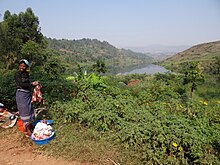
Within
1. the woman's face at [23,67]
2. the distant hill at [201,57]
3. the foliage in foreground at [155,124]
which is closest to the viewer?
the foliage in foreground at [155,124]

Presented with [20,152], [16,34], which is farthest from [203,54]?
[20,152]

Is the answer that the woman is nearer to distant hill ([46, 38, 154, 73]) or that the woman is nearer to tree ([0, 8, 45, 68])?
tree ([0, 8, 45, 68])

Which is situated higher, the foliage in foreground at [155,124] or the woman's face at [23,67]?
the woman's face at [23,67]

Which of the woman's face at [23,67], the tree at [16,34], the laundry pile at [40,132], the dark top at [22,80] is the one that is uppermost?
the tree at [16,34]

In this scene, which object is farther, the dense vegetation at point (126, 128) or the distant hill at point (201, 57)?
the distant hill at point (201, 57)

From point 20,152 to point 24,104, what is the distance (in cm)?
85

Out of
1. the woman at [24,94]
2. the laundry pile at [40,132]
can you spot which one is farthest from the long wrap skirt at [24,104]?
the laundry pile at [40,132]

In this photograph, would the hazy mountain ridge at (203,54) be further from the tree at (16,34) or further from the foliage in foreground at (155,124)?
the foliage in foreground at (155,124)

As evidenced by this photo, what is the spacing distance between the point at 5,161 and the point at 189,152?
297cm

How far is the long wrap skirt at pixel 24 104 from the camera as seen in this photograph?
357cm

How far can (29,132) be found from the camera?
374 cm

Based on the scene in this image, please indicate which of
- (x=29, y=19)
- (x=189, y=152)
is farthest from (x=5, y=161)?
(x=29, y=19)

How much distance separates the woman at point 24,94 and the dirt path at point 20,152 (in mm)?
242

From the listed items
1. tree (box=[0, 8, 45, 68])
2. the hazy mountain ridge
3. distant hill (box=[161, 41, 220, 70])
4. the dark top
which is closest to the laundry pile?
the dark top
